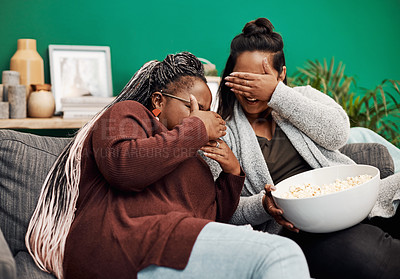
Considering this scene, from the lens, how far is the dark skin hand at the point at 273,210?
4.08ft

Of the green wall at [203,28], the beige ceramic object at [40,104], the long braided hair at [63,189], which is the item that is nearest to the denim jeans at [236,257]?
the long braided hair at [63,189]

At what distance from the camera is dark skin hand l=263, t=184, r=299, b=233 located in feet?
4.08

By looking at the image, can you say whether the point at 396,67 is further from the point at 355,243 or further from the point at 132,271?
the point at 132,271

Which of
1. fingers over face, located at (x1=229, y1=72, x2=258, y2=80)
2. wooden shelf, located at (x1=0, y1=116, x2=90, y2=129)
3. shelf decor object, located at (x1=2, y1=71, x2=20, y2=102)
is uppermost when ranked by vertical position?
fingers over face, located at (x1=229, y1=72, x2=258, y2=80)

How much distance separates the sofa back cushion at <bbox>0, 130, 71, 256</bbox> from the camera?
1.32 metres

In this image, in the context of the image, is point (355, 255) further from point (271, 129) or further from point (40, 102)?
point (40, 102)

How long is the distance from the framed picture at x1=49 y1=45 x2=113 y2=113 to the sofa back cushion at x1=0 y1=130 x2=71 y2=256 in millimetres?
1027

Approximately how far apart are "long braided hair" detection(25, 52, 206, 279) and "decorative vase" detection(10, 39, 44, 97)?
114 centimetres

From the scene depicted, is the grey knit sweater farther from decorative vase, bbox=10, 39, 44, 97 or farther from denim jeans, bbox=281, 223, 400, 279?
decorative vase, bbox=10, 39, 44, 97

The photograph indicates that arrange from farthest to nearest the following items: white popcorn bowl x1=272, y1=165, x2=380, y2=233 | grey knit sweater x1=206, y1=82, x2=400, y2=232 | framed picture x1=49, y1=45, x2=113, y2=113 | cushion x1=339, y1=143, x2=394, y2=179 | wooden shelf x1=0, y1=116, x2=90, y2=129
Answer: framed picture x1=49, y1=45, x2=113, y2=113 → wooden shelf x1=0, y1=116, x2=90, y2=129 → cushion x1=339, y1=143, x2=394, y2=179 → grey knit sweater x1=206, y1=82, x2=400, y2=232 → white popcorn bowl x1=272, y1=165, x2=380, y2=233

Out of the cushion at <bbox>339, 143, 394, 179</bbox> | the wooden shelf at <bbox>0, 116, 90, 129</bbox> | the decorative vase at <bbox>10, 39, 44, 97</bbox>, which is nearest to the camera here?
the cushion at <bbox>339, 143, 394, 179</bbox>

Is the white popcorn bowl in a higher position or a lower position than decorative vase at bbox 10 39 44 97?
lower

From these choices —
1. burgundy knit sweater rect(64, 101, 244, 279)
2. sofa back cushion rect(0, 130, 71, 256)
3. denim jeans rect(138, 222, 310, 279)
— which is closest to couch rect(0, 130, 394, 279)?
sofa back cushion rect(0, 130, 71, 256)

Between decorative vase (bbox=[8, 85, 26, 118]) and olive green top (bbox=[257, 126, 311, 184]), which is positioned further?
decorative vase (bbox=[8, 85, 26, 118])
